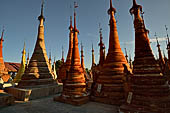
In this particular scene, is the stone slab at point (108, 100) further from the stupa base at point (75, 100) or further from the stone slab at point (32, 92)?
the stone slab at point (32, 92)

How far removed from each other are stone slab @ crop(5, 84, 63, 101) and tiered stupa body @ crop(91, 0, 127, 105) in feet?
17.9

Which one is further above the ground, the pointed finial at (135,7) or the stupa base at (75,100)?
the pointed finial at (135,7)

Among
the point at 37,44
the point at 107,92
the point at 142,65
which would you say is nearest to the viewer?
the point at 142,65

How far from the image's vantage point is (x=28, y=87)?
1106 centimetres

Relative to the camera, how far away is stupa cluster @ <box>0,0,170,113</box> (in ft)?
18.9

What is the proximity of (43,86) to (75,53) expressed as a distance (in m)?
5.57

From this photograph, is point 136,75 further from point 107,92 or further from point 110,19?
point 110,19

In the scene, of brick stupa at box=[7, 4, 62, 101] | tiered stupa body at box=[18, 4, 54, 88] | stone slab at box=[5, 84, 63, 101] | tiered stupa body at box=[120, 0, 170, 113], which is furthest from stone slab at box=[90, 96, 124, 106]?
tiered stupa body at box=[18, 4, 54, 88]

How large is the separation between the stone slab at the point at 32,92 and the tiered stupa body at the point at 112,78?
17.9 ft

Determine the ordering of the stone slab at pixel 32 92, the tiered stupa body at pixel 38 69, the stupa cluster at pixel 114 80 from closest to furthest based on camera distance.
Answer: the stupa cluster at pixel 114 80, the stone slab at pixel 32 92, the tiered stupa body at pixel 38 69

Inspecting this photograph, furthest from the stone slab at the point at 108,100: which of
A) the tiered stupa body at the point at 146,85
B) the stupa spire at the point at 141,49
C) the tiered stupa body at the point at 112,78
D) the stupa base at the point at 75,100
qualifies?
the stupa spire at the point at 141,49

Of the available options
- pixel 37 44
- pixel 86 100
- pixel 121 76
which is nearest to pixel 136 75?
pixel 121 76

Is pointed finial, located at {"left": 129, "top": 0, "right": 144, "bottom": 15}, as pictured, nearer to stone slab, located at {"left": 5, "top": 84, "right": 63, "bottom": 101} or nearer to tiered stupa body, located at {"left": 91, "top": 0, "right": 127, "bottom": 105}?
tiered stupa body, located at {"left": 91, "top": 0, "right": 127, "bottom": 105}

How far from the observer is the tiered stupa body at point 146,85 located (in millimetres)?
5422
